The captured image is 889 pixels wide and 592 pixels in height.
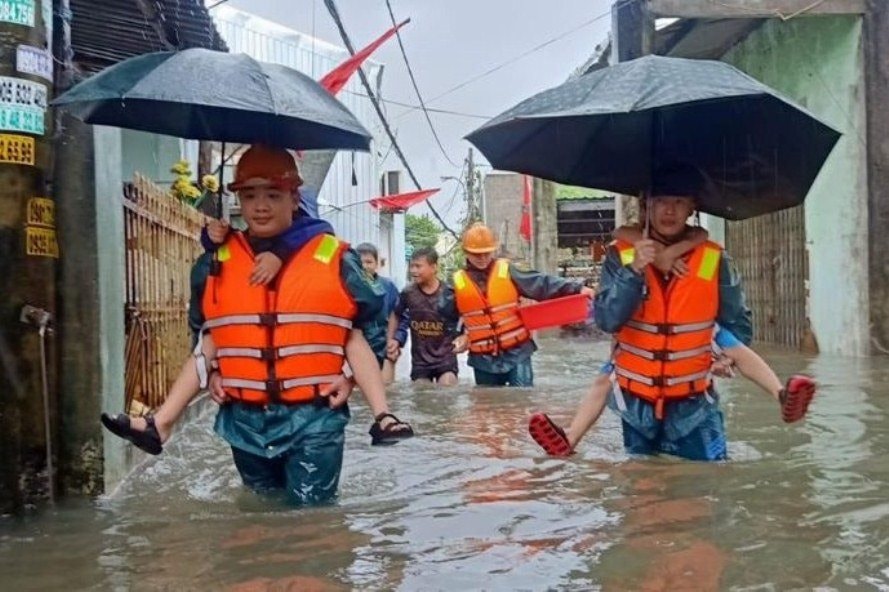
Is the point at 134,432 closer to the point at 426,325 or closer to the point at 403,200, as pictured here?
the point at 426,325

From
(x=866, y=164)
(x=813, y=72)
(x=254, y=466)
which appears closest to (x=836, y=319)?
(x=866, y=164)

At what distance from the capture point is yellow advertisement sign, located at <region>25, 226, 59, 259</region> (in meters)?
4.50

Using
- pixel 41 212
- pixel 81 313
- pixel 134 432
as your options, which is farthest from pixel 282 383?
pixel 41 212

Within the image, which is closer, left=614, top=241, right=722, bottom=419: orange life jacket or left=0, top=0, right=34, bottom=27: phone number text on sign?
left=0, top=0, right=34, bottom=27: phone number text on sign

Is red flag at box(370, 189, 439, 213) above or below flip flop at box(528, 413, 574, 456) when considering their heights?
above

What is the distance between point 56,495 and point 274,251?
1.56 metres

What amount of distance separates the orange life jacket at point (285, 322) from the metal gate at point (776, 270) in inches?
402

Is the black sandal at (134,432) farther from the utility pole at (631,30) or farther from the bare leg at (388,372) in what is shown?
the utility pole at (631,30)

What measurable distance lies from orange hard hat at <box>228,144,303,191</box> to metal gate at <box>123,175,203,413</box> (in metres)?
2.17

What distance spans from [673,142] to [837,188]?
7.98 metres

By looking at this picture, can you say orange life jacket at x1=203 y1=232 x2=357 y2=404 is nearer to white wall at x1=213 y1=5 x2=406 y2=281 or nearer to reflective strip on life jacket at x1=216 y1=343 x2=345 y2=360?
reflective strip on life jacket at x1=216 y1=343 x2=345 y2=360

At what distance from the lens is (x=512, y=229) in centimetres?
4306

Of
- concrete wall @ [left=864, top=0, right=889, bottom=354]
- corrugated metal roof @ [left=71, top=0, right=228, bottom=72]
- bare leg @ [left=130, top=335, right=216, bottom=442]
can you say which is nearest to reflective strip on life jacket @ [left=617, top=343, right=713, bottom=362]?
bare leg @ [left=130, top=335, right=216, bottom=442]

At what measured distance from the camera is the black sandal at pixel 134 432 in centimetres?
409
